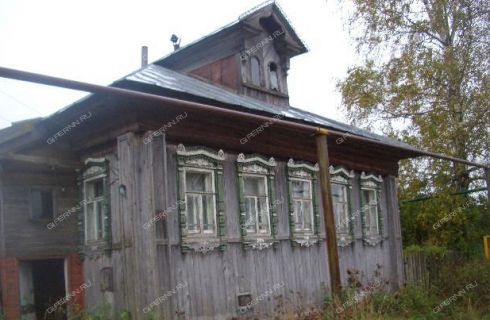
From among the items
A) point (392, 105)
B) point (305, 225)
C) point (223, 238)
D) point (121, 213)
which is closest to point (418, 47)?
point (392, 105)

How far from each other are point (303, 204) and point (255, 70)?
→ 3732 mm

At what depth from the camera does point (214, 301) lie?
923 cm

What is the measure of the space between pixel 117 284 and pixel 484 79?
13.5 meters

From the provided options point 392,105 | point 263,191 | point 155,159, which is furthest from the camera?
point 392,105

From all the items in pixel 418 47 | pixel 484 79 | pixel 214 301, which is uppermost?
pixel 418 47

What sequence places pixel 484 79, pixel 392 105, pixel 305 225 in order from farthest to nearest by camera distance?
1. pixel 392 105
2. pixel 484 79
3. pixel 305 225

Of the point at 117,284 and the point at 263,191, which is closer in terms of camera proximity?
the point at 117,284

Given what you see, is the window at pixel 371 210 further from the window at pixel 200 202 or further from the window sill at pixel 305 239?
the window at pixel 200 202

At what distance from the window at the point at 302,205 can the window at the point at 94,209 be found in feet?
12.6

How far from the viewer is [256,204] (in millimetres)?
10570

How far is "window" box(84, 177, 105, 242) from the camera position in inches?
381

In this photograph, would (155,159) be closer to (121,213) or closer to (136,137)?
(136,137)
